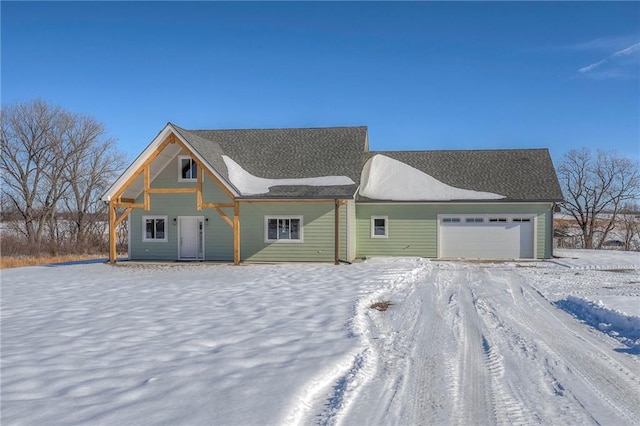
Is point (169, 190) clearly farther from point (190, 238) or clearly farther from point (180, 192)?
point (190, 238)

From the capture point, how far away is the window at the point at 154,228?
18.9 meters

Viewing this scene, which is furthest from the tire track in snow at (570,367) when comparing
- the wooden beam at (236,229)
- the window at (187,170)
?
the window at (187,170)

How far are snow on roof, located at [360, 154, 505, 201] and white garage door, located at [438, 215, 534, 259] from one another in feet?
2.96

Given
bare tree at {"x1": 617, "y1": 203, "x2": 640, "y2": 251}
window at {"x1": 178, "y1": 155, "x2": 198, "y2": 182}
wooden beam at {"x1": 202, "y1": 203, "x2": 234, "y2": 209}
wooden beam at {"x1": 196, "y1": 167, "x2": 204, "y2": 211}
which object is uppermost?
window at {"x1": 178, "y1": 155, "x2": 198, "y2": 182}

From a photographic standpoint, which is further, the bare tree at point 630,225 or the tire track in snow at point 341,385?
the bare tree at point 630,225

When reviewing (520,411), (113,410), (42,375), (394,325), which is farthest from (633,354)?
(42,375)

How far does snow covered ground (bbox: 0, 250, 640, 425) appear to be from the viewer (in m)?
4.18

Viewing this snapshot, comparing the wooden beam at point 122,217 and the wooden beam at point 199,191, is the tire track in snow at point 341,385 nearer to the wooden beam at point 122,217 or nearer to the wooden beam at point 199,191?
the wooden beam at point 199,191

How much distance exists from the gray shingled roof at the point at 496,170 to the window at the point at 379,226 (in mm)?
1022

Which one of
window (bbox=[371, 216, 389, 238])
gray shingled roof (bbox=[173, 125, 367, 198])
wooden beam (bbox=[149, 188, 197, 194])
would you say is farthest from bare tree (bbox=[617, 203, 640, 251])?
wooden beam (bbox=[149, 188, 197, 194])

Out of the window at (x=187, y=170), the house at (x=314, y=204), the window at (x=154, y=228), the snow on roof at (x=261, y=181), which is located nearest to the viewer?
the house at (x=314, y=204)

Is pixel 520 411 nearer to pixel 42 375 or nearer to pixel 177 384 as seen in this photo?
pixel 177 384

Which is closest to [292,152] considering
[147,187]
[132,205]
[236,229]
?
[236,229]

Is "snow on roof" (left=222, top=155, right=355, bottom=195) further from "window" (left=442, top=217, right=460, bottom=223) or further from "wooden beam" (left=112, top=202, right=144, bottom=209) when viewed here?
"window" (left=442, top=217, right=460, bottom=223)
